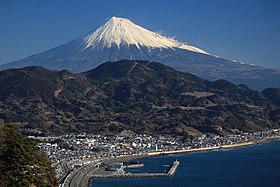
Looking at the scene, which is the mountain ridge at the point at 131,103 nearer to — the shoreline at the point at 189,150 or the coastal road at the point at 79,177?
the shoreline at the point at 189,150

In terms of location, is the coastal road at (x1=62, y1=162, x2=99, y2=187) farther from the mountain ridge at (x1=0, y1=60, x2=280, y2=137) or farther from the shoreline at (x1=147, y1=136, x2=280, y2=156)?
the mountain ridge at (x1=0, y1=60, x2=280, y2=137)

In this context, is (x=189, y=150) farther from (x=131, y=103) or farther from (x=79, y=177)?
(x=131, y=103)

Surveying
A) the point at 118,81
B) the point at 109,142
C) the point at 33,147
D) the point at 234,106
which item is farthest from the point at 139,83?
the point at 33,147

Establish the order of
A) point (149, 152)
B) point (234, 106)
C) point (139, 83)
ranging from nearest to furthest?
point (149, 152), point (234, 106), point (139, 83)

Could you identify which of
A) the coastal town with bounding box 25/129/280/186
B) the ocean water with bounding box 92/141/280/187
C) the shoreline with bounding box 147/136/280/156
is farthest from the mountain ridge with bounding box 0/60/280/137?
the ocean water with bounding box 92/141/280/187

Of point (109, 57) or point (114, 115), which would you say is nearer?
point (114, 115)

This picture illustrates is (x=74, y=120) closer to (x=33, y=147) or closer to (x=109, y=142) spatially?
(x=109, y=142)
